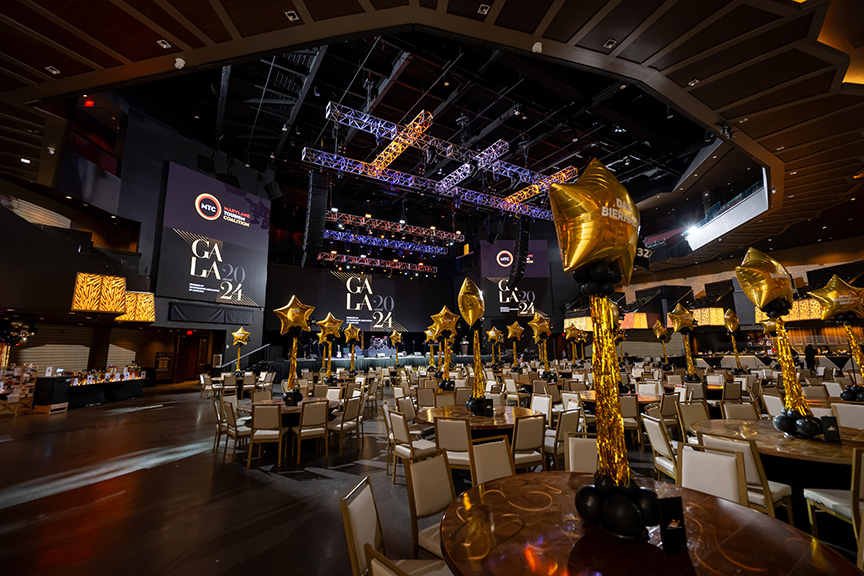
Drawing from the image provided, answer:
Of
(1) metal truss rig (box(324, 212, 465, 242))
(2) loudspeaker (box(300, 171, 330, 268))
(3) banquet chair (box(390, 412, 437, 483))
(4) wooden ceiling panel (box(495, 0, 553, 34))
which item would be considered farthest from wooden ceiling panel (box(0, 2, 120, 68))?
(1) metal truss rig (box(324, 212, 465, 242))

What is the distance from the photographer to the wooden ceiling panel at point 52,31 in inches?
146

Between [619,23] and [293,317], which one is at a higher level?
[619,23]

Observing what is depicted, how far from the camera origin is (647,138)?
11250 mm

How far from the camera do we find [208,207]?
13406 millimetres

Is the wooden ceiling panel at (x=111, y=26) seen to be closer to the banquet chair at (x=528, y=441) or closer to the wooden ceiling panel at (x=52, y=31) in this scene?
the wooden ceiling panel at (x=52, y=31)

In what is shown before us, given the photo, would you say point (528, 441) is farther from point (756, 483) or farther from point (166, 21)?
point (166, 21)

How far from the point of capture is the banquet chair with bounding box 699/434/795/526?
2.58m

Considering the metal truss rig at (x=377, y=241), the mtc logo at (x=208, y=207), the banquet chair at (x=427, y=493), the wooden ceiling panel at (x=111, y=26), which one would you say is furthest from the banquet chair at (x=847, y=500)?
the metal truss rig at (x=377, y=241)

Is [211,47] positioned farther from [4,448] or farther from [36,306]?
[36,306]

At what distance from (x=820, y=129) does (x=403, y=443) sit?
852 centimetres

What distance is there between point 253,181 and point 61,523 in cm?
1442

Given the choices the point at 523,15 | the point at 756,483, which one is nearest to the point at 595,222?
the point at 756,483

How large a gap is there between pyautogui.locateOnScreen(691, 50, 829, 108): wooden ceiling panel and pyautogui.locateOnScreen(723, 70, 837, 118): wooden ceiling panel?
22 cm

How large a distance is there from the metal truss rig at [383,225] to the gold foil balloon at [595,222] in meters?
15.0
